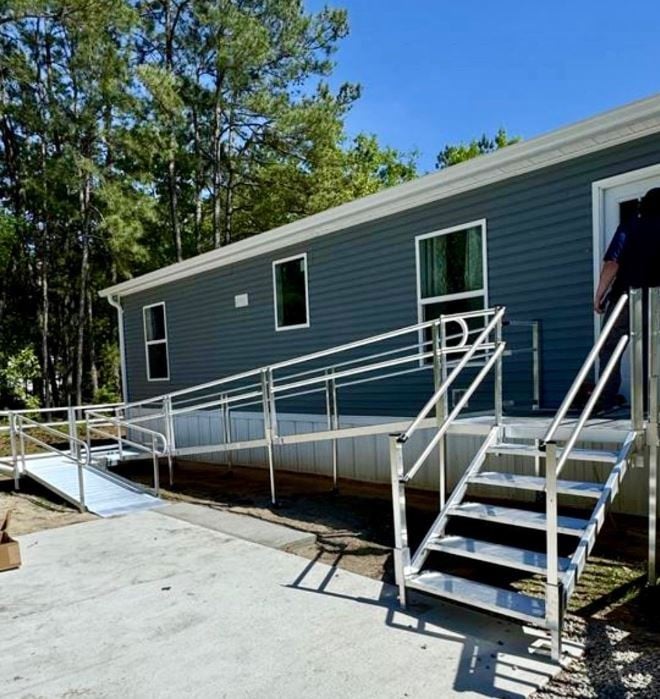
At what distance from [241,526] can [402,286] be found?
3.31m

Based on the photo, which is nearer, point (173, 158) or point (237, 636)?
point (237, 636)

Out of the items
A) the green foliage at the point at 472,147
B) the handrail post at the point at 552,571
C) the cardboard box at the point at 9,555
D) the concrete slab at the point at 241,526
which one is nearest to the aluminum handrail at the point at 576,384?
the handrail post at the point at 552,571

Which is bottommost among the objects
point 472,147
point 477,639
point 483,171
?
point 477,639

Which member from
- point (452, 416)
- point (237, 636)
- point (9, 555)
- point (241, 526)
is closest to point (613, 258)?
point (452, 416)

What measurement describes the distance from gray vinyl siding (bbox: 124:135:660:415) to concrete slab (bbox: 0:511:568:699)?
304cm

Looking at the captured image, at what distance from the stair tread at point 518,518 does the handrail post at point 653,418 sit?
1.27 feet

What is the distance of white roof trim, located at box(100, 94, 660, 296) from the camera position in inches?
186

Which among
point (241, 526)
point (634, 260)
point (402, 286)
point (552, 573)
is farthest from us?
point (402, 286)

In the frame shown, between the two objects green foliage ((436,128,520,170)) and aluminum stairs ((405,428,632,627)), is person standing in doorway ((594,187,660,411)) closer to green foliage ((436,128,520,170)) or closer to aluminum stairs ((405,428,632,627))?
aluminum stairs ((405,428,632,627))

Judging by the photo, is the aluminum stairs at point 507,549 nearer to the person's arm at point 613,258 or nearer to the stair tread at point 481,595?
the stair tread at point 481,595

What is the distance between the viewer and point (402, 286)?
6.94 meters

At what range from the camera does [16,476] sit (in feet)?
26.5

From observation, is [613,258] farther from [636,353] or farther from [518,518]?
[518,518]

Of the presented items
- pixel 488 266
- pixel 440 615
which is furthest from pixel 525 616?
pixel 488 266
